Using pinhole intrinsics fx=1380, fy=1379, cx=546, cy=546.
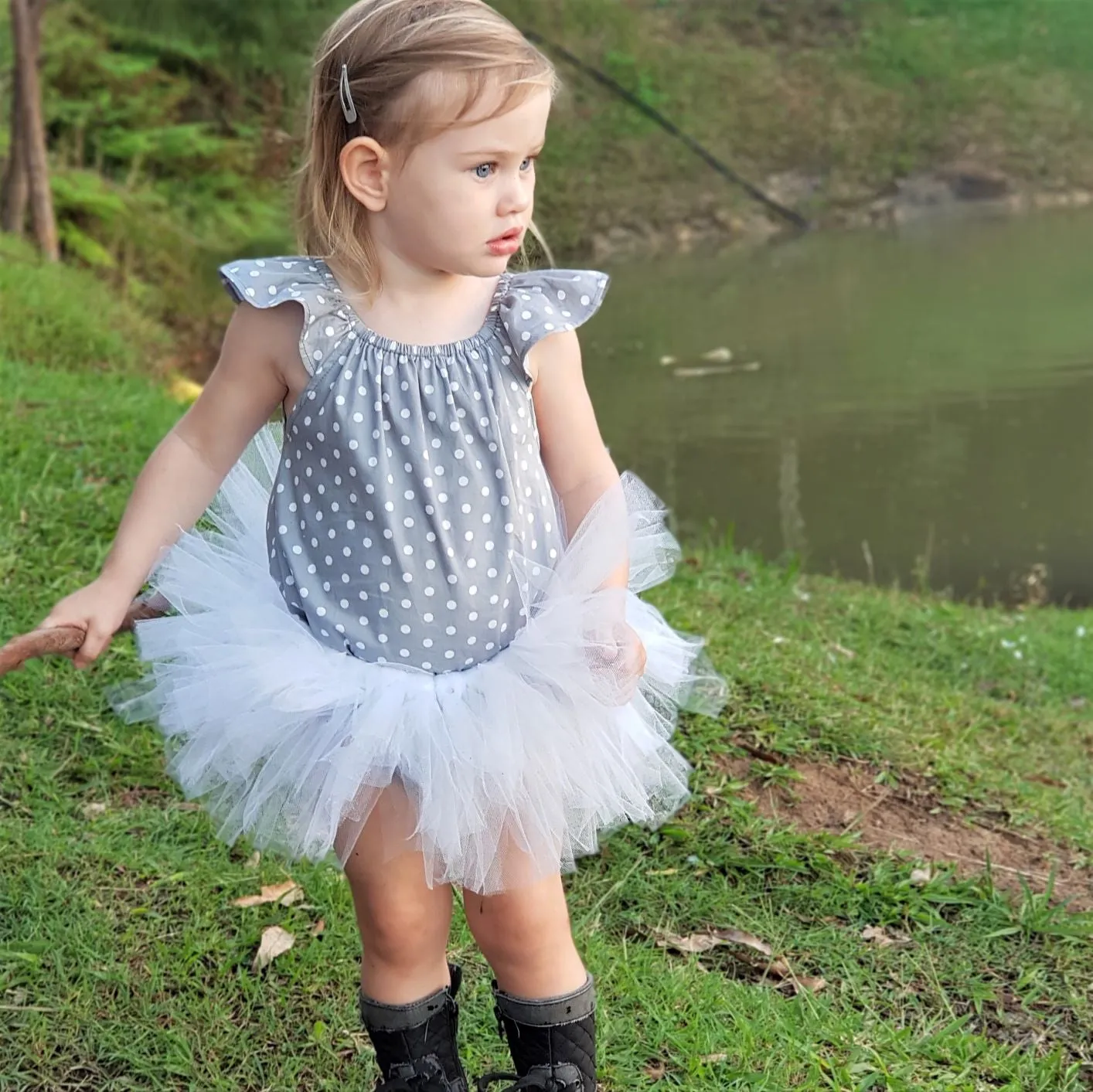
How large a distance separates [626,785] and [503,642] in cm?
24

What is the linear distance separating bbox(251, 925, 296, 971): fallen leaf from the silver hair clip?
1.44 m

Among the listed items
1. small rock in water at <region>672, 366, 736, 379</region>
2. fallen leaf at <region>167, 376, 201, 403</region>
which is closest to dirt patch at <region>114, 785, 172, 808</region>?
fallen leaf at <region>167, 376, 201, 403</region>

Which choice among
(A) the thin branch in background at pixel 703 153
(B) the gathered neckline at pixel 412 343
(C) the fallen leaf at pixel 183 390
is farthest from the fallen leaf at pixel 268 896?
(A) the thin branch in background at pixel 703 153

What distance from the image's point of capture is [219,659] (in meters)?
1.70

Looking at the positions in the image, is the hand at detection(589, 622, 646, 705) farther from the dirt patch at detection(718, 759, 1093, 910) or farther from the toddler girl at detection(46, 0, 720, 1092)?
the dirt patch at detection(718, 759, 1093, 910)

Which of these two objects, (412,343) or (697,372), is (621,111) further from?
(412,343)

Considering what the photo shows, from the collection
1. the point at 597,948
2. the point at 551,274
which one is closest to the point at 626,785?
the point at 551,274

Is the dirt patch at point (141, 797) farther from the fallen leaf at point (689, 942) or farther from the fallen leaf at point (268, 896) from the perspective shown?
the fallen leaf at point (689, 942)

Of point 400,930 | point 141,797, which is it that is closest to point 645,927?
point 400,930

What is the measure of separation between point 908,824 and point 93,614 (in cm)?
188

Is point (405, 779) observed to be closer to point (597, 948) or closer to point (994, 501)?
point (597, 948)

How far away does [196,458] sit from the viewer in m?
1.80

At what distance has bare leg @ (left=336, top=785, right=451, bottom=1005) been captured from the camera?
1.73 meters

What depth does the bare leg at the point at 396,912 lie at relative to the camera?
173 centimetres
